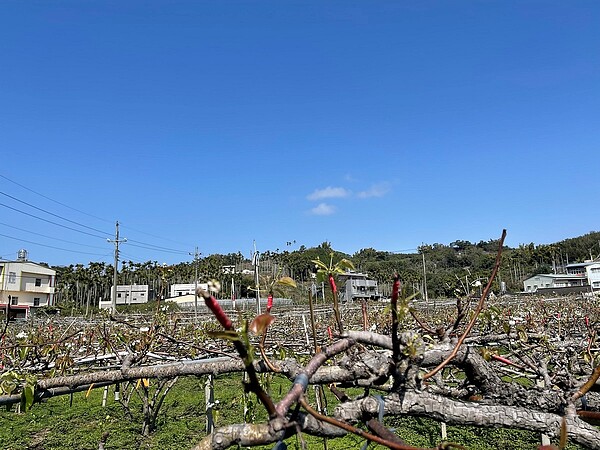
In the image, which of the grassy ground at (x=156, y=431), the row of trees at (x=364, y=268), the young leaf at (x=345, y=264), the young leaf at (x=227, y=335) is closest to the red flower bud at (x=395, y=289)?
the young leaf at (x=345, y=264)

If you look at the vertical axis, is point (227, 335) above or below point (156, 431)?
above

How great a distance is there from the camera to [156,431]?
5.79 metres

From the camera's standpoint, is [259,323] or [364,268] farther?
[364,268]

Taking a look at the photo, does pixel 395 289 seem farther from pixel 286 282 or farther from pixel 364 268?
pixel 364 268

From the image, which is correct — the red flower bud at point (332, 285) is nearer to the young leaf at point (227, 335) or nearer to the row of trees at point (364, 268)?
the young leaf at point (227, 335)

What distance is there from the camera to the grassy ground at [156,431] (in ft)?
16.5

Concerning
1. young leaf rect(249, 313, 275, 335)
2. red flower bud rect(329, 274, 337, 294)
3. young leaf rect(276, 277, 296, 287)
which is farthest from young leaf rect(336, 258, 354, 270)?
young leaf rect(249, 313, 275, 335)

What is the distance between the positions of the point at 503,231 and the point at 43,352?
376 cm

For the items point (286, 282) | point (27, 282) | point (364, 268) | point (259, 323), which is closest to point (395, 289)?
point (286, 282)

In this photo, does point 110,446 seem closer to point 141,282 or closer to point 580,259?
point 141,282

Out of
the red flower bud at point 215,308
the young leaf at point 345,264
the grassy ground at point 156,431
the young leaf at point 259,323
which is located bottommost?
the grassy ground at point 156,431

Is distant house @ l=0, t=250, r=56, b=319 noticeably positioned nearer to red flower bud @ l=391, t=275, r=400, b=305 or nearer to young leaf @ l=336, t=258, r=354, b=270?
young leaf @ l=336, t=258, r=354, b=270

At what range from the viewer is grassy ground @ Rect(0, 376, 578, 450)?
5.03 m

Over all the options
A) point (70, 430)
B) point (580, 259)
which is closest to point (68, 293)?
point (70, 430)
